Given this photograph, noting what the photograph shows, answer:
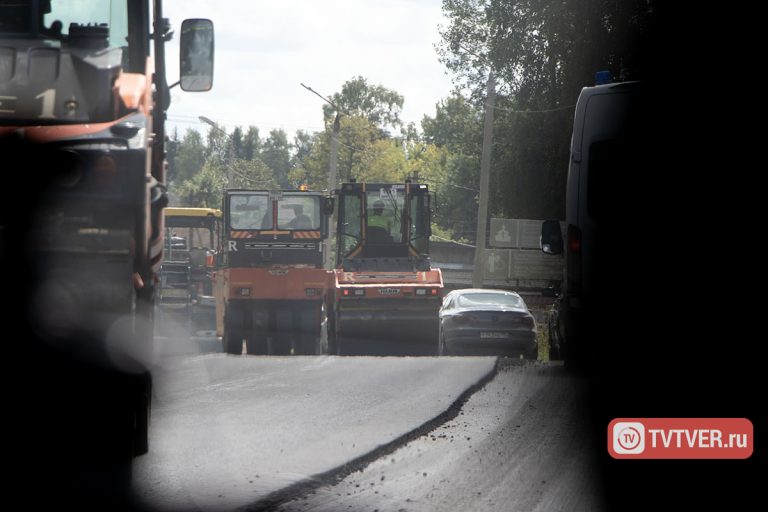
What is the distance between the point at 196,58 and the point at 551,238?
4.67m

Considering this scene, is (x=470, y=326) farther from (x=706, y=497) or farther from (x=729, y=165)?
(x=706, y=497)

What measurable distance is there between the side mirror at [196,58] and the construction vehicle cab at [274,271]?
13.0 metres

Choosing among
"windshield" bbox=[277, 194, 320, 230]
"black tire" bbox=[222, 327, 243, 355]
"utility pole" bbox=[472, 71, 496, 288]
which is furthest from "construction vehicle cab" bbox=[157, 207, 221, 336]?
"utility pole" bbox=[472, 71, 496, 288]

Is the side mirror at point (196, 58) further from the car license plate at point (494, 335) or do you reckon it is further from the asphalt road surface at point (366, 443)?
the car license plate at point (494, 335)

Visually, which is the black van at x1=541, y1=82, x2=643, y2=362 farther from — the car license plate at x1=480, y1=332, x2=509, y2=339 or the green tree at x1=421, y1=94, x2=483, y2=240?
the green tree at x1=421, y1=94, x2=483, y2=240

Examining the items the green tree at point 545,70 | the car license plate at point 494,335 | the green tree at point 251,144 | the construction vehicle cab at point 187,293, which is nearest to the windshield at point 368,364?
the car license plate at point 494,335

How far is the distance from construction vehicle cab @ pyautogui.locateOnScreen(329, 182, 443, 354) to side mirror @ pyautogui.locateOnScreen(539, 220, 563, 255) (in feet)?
28.6

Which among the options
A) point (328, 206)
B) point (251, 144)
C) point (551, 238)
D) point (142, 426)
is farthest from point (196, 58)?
point (251, 144)

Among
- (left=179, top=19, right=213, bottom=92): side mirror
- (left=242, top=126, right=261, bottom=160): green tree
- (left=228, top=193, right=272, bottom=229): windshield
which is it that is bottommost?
(left=228, top=193, right=272, bottom=229): windshield

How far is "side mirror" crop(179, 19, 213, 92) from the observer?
29.3 feet

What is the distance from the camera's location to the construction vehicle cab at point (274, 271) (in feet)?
71.8

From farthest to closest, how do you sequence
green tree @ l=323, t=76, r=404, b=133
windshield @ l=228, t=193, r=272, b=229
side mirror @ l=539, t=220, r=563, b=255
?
green tree @ l=323, t=76, r=404, b=133 → windshield @ l=228, t=193, r=272, b=229 → side mirror @ l=539, t=220, r=563, b=255

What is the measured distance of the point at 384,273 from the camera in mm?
21438

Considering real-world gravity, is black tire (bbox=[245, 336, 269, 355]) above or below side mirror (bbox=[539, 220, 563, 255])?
below
